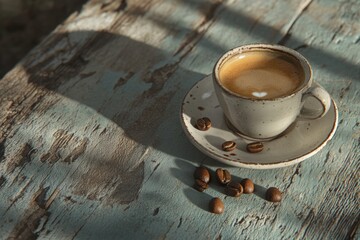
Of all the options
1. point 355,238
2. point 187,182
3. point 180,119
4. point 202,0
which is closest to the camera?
point 355,238

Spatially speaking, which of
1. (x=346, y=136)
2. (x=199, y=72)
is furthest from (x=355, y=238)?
(x=199, y=72)

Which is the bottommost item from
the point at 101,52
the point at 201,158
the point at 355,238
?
the point at 355,238

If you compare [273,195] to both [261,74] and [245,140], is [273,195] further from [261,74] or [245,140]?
[261,74]

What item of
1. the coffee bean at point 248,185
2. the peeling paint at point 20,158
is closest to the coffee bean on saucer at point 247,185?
the coffee bean at point 248,185

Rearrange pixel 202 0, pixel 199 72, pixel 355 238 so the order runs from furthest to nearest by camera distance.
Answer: pixel 202 0
pixel 199 72
pixel 355 238

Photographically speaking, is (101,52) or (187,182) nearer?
(187,182)

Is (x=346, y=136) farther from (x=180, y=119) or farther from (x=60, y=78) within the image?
(x=60, y=78)

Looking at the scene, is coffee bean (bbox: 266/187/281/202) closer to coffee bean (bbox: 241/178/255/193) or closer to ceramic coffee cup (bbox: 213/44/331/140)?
coffee bean (bbox: 241/178/255/193)

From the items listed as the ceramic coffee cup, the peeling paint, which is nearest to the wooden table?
the peeling paint
